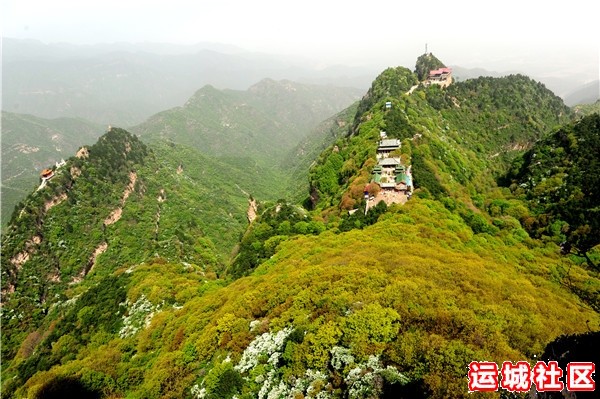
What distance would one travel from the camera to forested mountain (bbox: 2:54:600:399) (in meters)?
24.1

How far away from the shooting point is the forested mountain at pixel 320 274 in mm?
24109

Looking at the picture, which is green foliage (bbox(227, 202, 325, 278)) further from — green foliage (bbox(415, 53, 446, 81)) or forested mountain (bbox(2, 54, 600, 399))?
green foliage (bbox(415, 53, 446, 81))

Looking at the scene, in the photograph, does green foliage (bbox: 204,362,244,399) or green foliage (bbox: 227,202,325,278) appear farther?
green foliage (bbox: 227,202,325,278)

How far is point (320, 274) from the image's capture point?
35.7m

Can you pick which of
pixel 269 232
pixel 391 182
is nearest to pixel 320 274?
pixel 269 232

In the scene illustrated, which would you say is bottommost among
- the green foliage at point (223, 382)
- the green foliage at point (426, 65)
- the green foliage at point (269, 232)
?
the green foliage at point (269, 232)

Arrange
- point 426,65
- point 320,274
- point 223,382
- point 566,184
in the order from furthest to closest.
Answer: point 426,65 < point 566,184 < point 320,274 < point 223,382

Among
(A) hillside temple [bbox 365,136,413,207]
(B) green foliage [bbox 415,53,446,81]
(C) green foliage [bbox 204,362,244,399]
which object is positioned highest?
(B) green foliage [bbox 415,53,446,81]

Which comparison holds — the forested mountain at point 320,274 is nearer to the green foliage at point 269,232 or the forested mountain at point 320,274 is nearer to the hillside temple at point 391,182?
the green foliage at point 269,232

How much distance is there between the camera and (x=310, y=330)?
1032 inches

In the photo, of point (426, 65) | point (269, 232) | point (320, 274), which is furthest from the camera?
point (426, 65)

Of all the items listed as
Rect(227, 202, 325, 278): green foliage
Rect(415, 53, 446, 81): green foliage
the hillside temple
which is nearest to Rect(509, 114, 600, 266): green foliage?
the hillside temple

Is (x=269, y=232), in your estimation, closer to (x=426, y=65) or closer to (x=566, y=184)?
(x=566, y=184)

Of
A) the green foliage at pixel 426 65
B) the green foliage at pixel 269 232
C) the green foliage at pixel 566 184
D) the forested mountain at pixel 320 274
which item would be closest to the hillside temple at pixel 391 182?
the forested mountain at pixel 320 274
